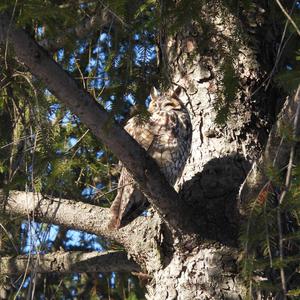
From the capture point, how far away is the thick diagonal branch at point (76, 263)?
322 centimetres

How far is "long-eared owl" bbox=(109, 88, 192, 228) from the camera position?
3.57 meters

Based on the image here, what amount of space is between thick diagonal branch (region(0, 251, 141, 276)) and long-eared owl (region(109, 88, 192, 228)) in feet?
1.11

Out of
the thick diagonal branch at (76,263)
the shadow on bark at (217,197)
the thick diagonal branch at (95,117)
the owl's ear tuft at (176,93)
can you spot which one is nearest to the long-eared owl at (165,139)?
the owl's ear tuft at (176,93)

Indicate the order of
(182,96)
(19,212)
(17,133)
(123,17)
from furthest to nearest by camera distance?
(182,96), (19,212), (17,133), (123,17)

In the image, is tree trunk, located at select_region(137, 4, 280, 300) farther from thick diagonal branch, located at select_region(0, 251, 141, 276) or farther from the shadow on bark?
thick diagonal branch, located at select_region(0, 251, 141, 276)

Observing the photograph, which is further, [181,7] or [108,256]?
[108,256]

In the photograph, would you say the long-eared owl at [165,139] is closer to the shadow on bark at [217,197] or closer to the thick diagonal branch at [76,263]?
the thick diagonal branch at [76,263]

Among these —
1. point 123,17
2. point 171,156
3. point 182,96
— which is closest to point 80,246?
point 171,156

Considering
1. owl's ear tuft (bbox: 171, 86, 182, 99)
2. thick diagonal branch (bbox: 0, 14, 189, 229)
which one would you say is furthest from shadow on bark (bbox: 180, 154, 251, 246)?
owl's ear tuft (bbox: 171, 86, 182, 99)

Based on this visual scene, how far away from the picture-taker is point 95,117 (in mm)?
2164

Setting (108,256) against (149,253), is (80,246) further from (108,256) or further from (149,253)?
(149,253)

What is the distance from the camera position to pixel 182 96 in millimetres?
3572

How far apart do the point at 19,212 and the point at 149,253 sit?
28.3 inches

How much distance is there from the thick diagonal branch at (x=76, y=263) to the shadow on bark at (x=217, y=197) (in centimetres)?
52
